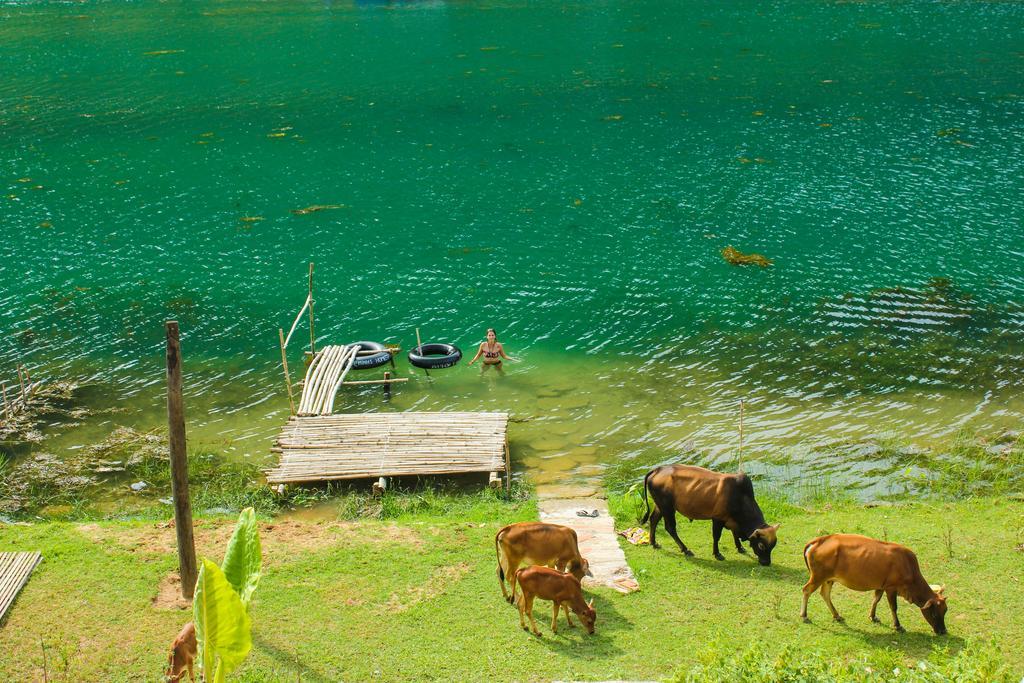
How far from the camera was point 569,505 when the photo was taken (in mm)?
18906

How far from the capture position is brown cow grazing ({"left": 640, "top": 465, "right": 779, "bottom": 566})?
16156mm

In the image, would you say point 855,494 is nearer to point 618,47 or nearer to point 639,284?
point 639,284

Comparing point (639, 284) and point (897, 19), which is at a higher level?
point (897, 19)

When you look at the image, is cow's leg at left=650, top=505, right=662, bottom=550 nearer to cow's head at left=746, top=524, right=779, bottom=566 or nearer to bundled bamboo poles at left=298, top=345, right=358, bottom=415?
cow's head at left=746, top=524, right=779, bottom=566

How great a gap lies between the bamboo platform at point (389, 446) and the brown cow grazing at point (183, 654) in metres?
7.03

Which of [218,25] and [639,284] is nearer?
[639,284]

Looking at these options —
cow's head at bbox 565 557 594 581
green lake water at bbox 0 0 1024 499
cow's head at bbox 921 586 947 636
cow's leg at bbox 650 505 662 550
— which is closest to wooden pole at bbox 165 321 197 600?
cow's head at bbox 565 557 594 581

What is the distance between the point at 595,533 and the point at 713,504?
218 cm

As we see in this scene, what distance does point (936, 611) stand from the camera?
13734mm

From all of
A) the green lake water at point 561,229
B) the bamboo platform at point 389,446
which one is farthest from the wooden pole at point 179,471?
the green lake water at point 561,229

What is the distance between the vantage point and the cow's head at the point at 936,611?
540 inches

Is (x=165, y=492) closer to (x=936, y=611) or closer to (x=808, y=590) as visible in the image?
(x=808, y=590)

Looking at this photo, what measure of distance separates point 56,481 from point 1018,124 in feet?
133

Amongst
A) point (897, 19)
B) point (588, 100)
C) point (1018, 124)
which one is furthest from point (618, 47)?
point (1018, 124)
